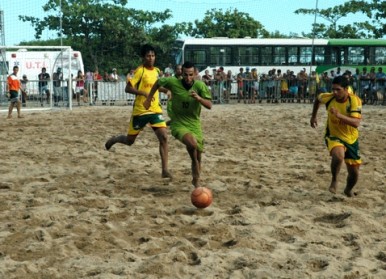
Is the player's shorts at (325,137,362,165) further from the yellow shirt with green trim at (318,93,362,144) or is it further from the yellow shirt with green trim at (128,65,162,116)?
the yellow shirt with green trim at (128,65,162,116)

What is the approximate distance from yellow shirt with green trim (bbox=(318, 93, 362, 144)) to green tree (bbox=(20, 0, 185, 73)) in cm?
3748

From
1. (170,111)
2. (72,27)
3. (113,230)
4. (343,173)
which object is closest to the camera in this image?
(113,230)

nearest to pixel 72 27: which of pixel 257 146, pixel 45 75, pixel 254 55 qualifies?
pixel 254 55

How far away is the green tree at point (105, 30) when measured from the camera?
4444cm

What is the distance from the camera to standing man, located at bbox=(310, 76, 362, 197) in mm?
7875

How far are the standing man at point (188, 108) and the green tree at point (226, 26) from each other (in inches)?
1692

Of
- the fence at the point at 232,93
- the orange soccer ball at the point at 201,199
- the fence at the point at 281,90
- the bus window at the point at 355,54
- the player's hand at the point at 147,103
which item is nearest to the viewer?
the orange soccer ball at the point at 201,199

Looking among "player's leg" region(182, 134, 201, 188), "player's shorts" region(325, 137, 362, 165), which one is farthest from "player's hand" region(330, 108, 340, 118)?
"player's leg" region(182, 134, 201, 188)

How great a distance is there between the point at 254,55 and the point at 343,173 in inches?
932

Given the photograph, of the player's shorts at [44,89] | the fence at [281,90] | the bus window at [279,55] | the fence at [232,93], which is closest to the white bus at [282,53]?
the bus window at [279,55]

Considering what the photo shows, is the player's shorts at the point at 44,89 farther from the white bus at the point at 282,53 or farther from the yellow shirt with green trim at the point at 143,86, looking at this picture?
the yellow shirt with green trim at the point at 143,86

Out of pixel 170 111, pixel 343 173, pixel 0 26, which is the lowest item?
pixel 343 173

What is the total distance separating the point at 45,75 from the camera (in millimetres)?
26016

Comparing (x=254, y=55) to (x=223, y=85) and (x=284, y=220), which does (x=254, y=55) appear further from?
(x=284, y=220)
